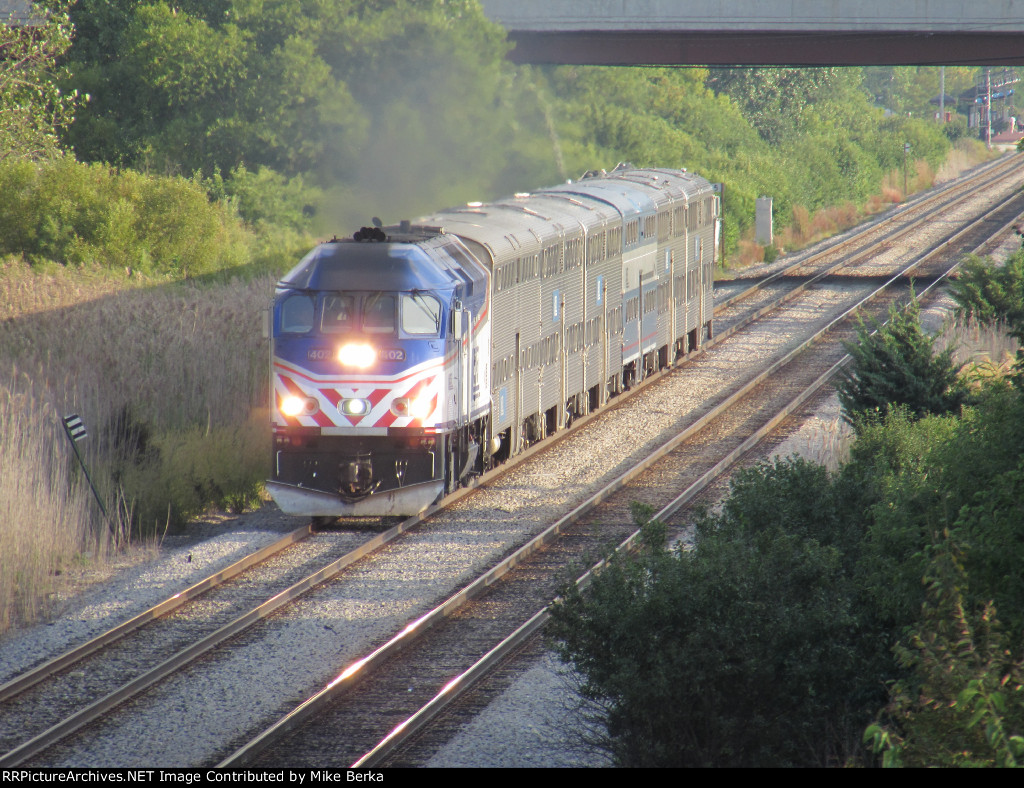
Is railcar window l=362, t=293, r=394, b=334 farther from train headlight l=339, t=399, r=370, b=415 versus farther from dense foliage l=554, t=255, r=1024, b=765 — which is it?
dense foliage l=554, t=255, r=1024, b=765

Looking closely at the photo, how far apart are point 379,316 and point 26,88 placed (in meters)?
19.9

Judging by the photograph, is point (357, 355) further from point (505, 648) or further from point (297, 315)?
point (505, 648)

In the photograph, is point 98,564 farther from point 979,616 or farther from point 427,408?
point 979,616

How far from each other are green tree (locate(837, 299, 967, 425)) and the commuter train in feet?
13.9

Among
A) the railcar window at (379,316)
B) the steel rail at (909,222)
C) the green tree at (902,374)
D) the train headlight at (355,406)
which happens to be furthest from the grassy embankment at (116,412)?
the steel rail at (909,222)

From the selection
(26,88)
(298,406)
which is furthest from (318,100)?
(298,406)

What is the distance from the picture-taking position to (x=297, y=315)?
1369 centimetres

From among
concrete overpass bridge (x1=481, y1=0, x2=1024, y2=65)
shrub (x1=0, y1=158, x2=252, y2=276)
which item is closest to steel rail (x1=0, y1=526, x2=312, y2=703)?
shrub (x1=0, y1=158, x2=252, y2=276)

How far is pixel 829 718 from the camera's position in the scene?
7.82 meters

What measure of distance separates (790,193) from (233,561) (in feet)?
130

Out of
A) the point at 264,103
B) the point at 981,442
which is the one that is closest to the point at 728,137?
the point at 264,103

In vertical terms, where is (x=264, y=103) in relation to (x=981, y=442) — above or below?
above

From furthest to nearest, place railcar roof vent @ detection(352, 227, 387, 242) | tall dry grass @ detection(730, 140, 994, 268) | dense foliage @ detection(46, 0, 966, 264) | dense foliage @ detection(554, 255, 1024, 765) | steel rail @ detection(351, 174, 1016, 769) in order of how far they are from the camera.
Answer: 1. tall dry grass @ detection(730, 140, 994, 268)
2. dense foliage @ detection(46, 0, 966, 264)
3. railcar roof vent @ detection(352, 227, 387, 242)
4. steel rail @ detection(351, 174, 1016, 769)
5. dense foliage @ detection(554, 255, 1024, 765)

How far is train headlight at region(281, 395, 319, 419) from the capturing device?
13.6 meters
